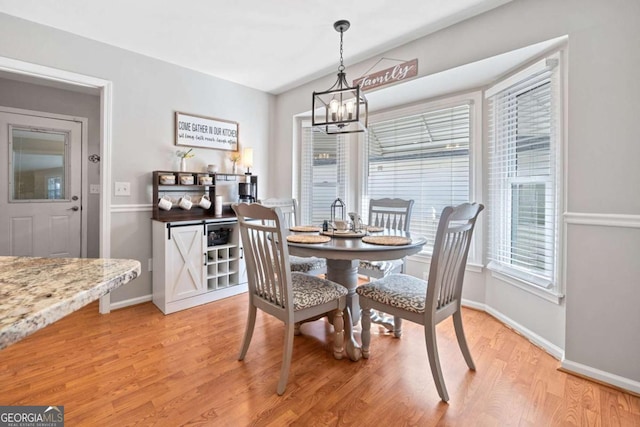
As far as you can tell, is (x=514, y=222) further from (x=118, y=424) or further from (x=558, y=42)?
(x=118, y=424)

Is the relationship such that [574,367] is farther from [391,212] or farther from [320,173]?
[320,173]

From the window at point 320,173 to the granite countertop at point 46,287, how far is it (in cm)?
309

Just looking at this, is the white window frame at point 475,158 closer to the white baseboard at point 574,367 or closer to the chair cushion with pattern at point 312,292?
the white baseboard at point 574,367

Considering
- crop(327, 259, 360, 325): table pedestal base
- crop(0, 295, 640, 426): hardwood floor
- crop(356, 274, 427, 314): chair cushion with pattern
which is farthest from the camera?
crop(327, 259, 360, 325): table pedestal base

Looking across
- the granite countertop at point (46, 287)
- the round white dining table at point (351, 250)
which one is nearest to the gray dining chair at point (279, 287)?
the round white dining table at point (351, 250)

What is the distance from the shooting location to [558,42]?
1.97 m

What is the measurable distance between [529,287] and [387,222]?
1.23m

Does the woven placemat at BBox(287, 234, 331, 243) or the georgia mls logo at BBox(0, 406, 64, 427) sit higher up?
the woven placemat at BBox(287, 234, 331, 243)

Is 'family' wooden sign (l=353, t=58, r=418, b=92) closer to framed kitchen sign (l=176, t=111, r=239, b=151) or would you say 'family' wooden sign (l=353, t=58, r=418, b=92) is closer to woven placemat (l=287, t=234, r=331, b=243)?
framed kitchen sign (l=176, t=111, r=239, b=151)

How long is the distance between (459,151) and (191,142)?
2814 mm

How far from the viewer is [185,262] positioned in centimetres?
282

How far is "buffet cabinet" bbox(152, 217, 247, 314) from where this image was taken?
2.74m

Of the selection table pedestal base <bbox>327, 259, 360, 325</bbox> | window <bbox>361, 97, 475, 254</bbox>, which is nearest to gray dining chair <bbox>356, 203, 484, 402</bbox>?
table pedestal base <bbox>327, 259, 360, 325</bbox>

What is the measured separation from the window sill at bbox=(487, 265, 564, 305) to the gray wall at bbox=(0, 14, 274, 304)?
3188 mm
